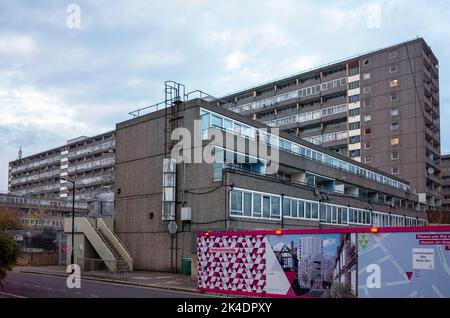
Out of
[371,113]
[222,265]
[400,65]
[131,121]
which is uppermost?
[400,65]

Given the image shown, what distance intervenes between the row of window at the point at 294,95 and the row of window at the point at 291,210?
1756 inches

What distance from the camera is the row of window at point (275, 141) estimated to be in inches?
1432

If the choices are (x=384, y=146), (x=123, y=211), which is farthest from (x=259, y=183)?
(x=384, y=146)

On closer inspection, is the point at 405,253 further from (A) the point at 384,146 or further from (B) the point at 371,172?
(A) the point at 384,146

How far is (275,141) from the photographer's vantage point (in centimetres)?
4353

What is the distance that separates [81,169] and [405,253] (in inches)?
5101

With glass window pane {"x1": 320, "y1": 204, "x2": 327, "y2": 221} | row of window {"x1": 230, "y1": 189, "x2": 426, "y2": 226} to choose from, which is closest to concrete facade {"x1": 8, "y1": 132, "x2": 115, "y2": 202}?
row of window {"x1": 230, "y1": 189, "x2": 426, "y2": 226}

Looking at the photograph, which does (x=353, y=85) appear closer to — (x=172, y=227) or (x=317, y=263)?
(x=172, y=227)

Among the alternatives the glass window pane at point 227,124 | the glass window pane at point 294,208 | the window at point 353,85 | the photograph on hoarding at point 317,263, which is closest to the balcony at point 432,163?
the window at point 353,85

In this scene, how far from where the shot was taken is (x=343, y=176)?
55.1 m

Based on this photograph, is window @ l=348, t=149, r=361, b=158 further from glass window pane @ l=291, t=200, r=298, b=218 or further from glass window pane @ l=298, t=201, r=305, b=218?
glass window pane @ l=291, t=200, r=298, b=218

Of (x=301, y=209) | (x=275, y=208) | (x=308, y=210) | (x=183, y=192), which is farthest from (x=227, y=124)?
(x=308, y=210)

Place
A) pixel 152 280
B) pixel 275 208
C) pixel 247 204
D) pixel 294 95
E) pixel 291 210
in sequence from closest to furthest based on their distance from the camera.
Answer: pixel 152 280
pixel 247 204
pixel 275 208
pixel 291 210
pixel 294 95

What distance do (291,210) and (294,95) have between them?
63.2 m
